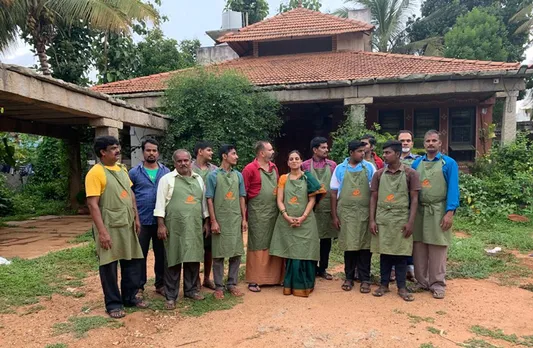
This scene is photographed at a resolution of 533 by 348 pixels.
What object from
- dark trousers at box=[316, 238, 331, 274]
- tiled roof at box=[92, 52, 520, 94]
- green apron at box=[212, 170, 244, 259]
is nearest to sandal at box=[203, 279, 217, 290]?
green apron at box=[212, 170, 244, 259]

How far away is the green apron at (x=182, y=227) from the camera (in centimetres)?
370

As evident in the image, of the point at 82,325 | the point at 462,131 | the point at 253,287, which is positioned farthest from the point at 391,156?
the point at 462,131

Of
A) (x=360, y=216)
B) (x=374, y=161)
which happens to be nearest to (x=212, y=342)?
(x=360, y=216)

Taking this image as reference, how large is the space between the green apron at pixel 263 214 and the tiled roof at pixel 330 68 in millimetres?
6177

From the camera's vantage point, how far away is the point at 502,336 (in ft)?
10.5

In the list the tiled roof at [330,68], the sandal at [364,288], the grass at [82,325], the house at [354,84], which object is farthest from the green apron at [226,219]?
the tiled roof at [330,68]

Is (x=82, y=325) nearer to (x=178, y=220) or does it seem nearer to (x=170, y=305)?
(x=170, y=305)

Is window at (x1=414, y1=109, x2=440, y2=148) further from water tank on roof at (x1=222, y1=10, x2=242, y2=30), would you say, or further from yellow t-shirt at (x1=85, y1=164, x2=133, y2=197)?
water tank on roof at (x1=222, y1=10, x2=242, y2=30)

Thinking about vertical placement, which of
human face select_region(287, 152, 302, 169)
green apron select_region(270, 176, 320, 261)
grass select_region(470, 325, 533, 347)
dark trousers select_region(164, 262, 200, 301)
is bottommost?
grass select_region(470, 325, 533, 347)

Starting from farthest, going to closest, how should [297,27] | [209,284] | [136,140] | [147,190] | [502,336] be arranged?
[297,27], [136,140], [209,284], [147,190], [502,336]

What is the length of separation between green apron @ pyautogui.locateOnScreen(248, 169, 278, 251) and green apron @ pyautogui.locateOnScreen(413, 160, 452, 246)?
4.99 feet

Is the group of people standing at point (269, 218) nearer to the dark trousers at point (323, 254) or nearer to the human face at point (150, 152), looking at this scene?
the human face at point (150, 152)

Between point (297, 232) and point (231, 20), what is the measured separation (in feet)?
53.4

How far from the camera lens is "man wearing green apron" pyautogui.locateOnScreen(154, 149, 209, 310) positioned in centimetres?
369
